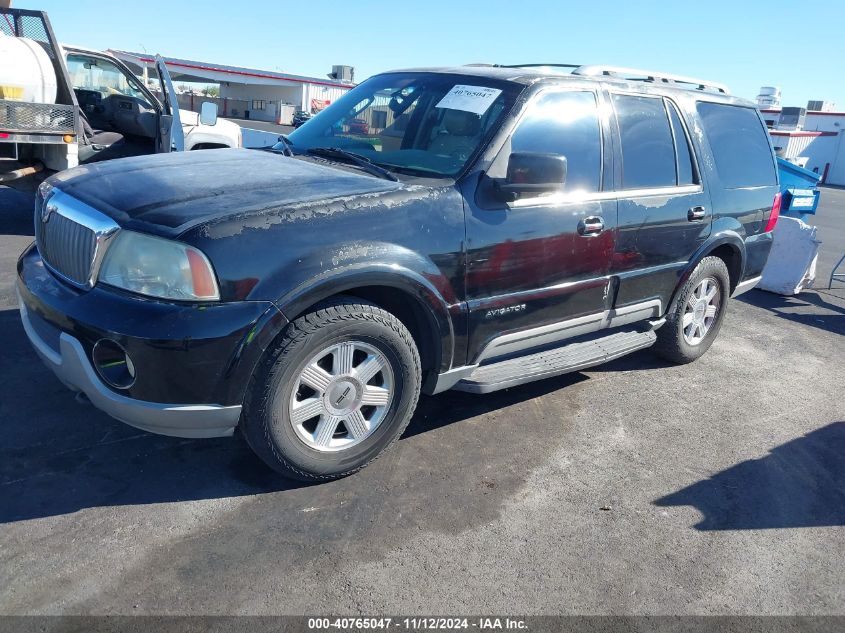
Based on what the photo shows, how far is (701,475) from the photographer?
364 centimetres

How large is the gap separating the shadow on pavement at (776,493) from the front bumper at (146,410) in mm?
2085

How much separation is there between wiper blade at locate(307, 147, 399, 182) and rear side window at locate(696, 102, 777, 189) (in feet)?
8.55

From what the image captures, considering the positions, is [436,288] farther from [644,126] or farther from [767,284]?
[767,284]

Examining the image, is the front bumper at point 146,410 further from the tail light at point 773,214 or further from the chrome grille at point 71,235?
the tail light at point 773,214

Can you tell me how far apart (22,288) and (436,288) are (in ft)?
6.43

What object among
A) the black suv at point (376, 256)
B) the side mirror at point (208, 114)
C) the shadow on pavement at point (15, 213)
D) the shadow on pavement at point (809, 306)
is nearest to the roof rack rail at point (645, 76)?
the black suv at point (376, 256)

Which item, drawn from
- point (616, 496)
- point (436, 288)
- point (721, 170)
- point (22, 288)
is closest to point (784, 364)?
point (721, 170)

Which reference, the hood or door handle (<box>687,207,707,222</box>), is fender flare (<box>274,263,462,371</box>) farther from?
door handle (<box>687,207,707,222</box>)

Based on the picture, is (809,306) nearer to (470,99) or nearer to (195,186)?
(470,99)

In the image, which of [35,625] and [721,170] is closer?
[35,625]

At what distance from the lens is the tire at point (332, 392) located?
2.88 m

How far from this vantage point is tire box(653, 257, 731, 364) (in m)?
4.89

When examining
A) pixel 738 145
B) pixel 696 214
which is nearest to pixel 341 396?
pixel 696 214

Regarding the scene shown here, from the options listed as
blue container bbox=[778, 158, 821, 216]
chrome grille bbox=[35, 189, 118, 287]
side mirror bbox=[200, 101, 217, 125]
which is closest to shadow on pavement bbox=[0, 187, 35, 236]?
side mirror bbox=[200, 101, 217, 125]
